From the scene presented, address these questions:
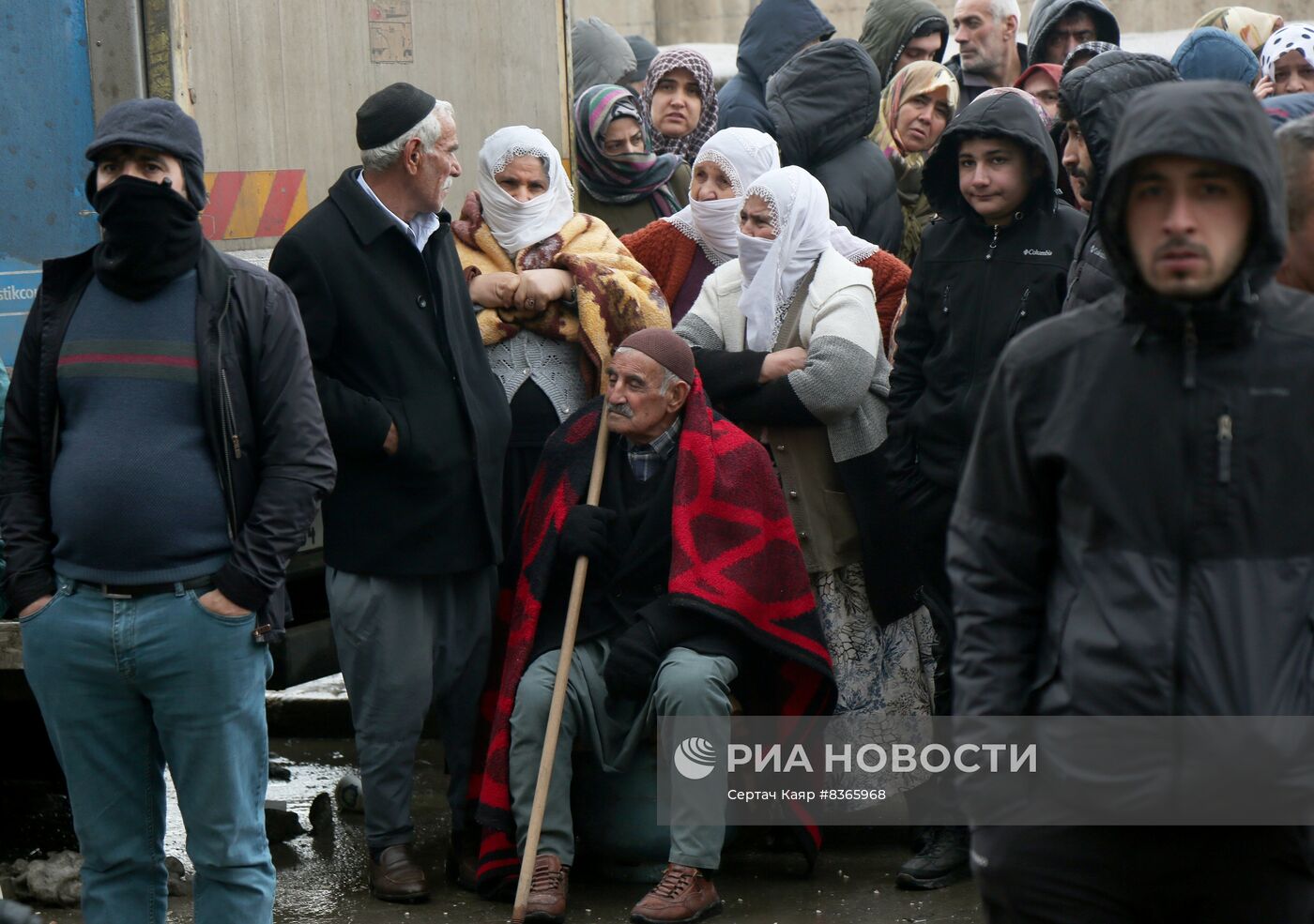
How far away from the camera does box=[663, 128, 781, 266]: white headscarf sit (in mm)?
5617

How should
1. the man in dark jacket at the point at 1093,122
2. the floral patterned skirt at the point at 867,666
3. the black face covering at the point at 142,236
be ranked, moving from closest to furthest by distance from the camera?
the black face covering at the point at 142,236, the man in dark jacket at the point at 1093,122, the floral patterned skirt at the point at 867,666

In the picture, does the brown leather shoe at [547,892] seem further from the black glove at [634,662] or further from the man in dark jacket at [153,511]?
the man in dark jacket at [153,511]

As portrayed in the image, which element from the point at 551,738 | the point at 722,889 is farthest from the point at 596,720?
the point at 722,889

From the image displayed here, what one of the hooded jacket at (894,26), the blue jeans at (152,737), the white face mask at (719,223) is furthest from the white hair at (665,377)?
the hooded jacket at (894,26)

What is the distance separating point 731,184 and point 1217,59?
1973mm

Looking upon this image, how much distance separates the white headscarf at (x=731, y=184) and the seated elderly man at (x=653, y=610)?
80cm

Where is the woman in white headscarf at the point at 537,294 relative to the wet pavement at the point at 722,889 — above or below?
above

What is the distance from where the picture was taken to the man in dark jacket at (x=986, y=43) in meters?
7.11

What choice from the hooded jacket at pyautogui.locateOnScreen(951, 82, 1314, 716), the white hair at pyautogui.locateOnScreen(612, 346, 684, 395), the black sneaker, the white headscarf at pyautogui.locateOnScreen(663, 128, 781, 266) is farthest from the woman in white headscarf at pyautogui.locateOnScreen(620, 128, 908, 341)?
the hooded jacket at pyautogui.locateOnScreen(951, 82, 1314, 716)

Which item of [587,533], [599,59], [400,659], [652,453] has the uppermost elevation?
[599,59]

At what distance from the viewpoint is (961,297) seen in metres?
4.69

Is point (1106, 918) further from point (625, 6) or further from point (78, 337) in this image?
point (625, 6)

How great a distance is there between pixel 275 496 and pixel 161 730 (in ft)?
1.81

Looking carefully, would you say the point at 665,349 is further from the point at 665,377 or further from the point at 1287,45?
the point at 1287,45
